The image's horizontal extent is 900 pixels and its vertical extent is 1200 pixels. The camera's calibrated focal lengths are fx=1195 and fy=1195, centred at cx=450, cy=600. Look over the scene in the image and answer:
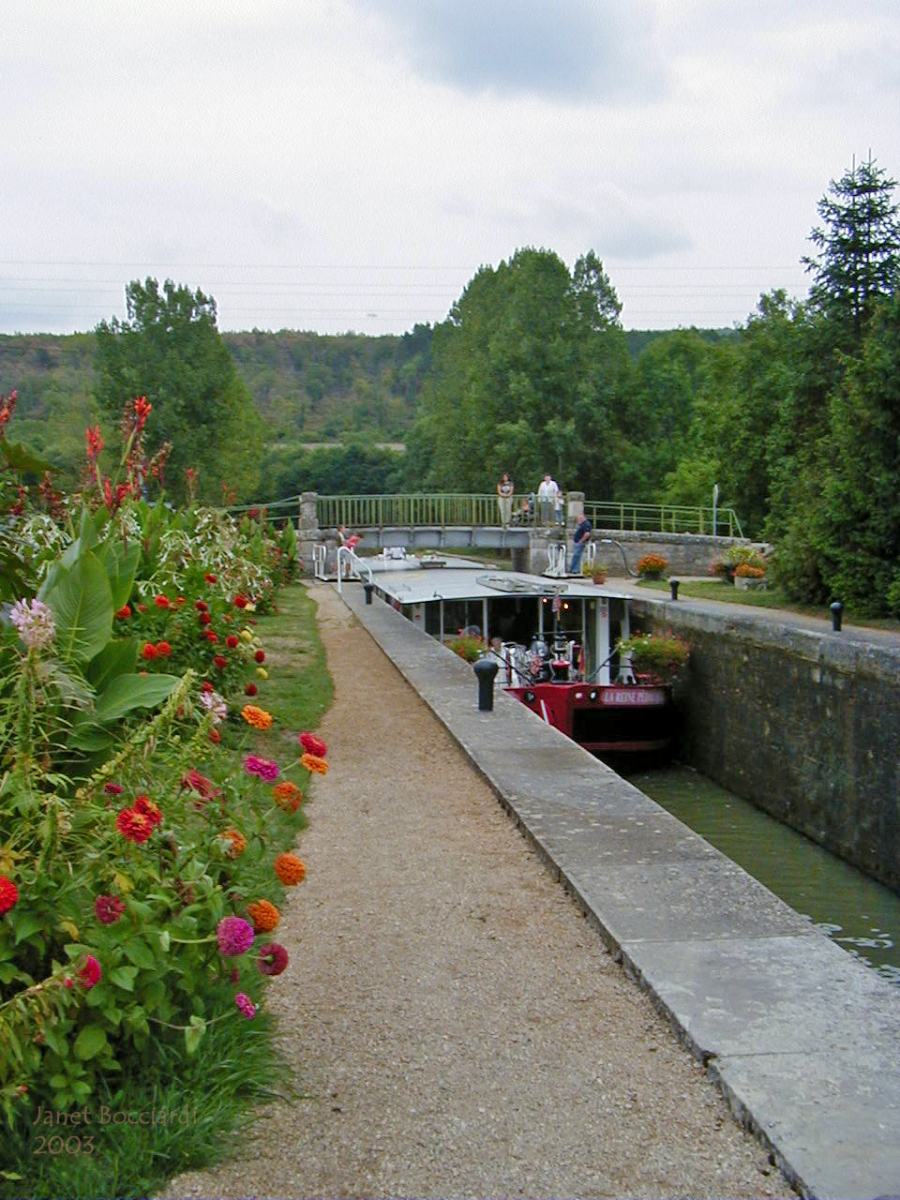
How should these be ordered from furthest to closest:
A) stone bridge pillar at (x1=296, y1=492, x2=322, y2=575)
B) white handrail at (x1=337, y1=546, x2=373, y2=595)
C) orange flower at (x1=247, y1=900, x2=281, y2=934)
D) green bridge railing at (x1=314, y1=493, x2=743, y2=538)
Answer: green bridge railing at (x1=314, y1=493, x2=743, y2=538)
stone bridge pillar at (x1=296, y1=492, x2=322, y2=575)
white handrail at (x1=337, y1=546, x2=373, y2=595)
orange flower at (x1=247, y1=900, x2=281, y2=934)

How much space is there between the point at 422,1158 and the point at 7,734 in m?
1.51

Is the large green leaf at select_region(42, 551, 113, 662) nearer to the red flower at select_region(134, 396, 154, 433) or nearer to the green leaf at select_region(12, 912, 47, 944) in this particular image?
the green leaf at select_region(12, 912, 47, 944)

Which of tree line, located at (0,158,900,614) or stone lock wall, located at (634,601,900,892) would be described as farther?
tree line, located at (0,158,900,614)

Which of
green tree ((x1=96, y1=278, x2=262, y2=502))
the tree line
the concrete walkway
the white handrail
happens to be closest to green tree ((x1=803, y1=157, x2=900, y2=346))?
the tree line

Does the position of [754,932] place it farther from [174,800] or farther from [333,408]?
[333,408]

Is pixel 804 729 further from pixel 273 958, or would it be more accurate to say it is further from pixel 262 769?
pixel 273 958

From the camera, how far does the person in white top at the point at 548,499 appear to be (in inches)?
1511

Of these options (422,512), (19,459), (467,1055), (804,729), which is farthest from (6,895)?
(422,512)

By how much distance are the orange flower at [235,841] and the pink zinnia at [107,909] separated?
424 millimetres

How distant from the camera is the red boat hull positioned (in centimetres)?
1586

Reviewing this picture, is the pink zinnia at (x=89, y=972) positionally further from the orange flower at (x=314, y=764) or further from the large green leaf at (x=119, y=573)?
the large green leaf at (x=119, y=573)

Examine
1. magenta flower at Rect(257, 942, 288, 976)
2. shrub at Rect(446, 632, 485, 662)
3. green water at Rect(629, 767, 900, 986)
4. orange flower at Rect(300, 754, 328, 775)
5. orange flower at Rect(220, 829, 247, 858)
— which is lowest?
green water at Rect(629, 767, 900, 986)

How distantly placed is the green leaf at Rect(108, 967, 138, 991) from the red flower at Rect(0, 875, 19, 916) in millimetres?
292

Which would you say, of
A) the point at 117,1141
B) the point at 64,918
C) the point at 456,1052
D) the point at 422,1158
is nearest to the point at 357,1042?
the point at 456,1052
